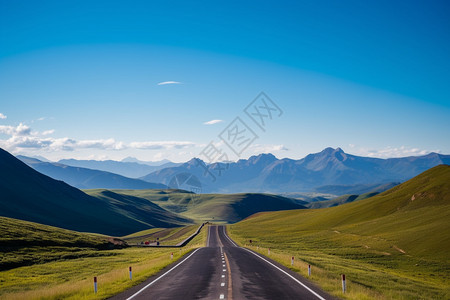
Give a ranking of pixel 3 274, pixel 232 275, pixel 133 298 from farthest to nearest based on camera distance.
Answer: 1. pixel 3 274
2. pixel 232 275
3. pixel 133 298

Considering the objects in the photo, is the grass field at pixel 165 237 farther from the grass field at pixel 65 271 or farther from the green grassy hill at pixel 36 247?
the grass field at pixel 65 271

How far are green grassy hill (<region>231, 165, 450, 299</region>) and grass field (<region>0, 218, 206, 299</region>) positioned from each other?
14088mm

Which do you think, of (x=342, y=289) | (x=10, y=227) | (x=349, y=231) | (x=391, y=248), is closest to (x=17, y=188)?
(x=10, y=227)

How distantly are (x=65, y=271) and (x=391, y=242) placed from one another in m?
51.2

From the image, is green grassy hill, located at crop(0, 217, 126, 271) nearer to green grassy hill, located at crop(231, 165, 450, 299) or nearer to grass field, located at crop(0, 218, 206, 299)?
grass field, located at crop(0, 218, 206, 299)

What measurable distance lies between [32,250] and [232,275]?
36701mm

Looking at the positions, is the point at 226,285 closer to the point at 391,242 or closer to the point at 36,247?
the point at 36,247

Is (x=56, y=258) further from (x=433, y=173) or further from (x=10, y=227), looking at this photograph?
(x=433, y=173)

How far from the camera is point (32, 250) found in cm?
4931

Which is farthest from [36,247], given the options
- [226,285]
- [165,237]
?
[165,237]

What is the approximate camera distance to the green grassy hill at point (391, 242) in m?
33.7

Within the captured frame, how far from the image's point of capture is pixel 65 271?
38875mm

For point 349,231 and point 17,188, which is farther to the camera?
point 17,188

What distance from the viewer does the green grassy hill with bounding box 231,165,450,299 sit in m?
33.7
